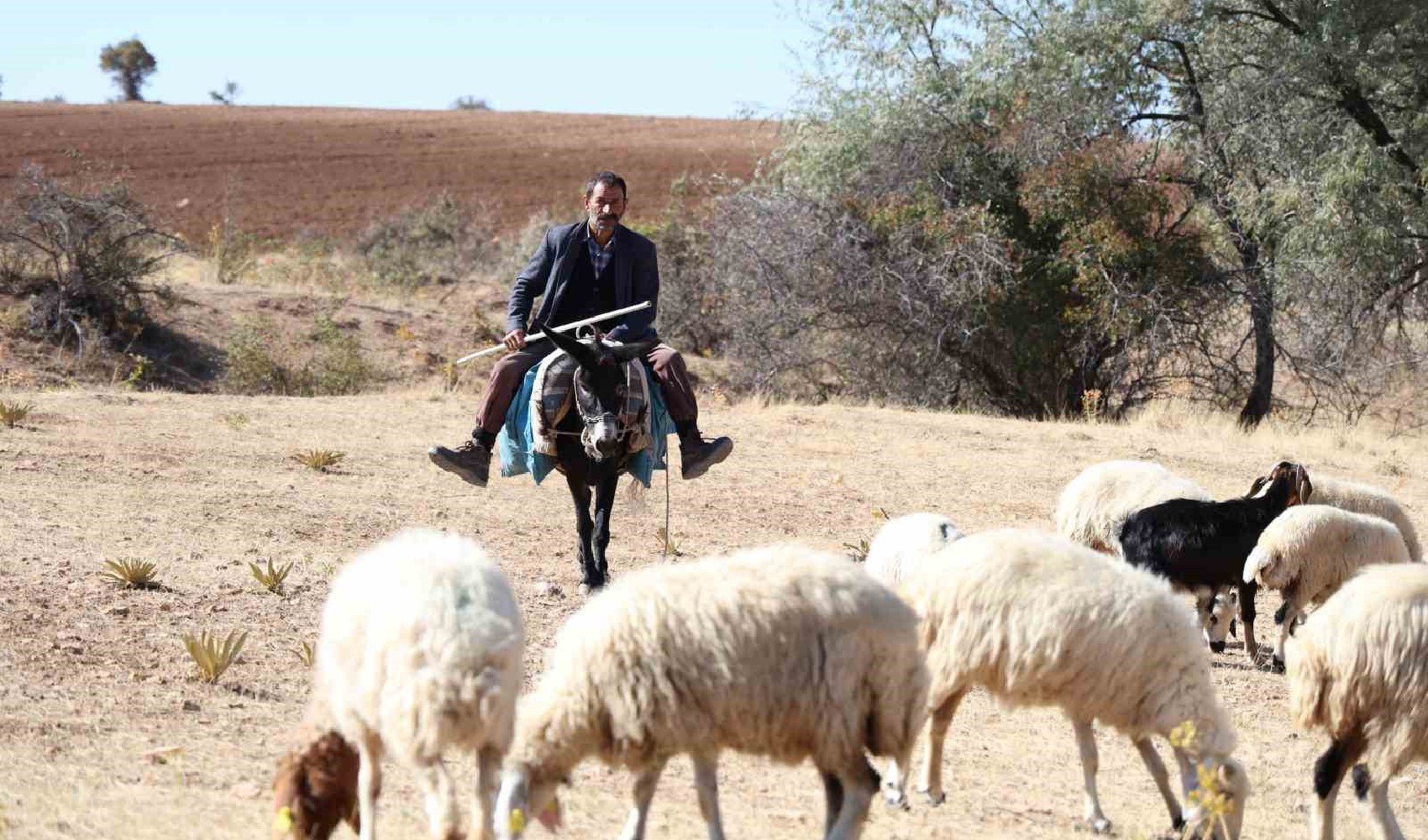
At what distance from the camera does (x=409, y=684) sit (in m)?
4.52

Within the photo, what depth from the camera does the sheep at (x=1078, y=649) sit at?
573cm

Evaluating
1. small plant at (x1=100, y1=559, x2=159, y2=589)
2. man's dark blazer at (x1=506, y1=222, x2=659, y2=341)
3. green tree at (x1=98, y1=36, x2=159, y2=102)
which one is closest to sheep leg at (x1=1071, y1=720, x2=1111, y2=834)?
man's dark blazer at (x1=506, y1=222, x2=659, y2=341)

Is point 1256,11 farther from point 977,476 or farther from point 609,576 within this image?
point 609,576

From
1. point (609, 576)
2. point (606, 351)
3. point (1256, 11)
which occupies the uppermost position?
point (1256, 11)

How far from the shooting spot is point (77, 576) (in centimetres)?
853

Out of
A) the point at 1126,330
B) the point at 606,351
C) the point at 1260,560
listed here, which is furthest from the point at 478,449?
the point at 1126,330

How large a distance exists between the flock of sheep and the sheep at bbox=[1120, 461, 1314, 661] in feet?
7.83

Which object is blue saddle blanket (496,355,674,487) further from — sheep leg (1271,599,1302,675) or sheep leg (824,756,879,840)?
sheep leg (824,756,879,840)

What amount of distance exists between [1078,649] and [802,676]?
1.34 metres

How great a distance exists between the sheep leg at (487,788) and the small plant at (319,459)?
8.13m

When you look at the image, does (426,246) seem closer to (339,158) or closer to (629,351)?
(339,158)

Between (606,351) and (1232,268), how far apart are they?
43.6 feet

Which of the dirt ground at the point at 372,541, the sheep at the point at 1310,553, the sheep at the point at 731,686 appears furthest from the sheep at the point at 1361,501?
the sheep at the point at 731,686

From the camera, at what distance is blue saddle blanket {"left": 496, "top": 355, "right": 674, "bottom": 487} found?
29.6 feet
